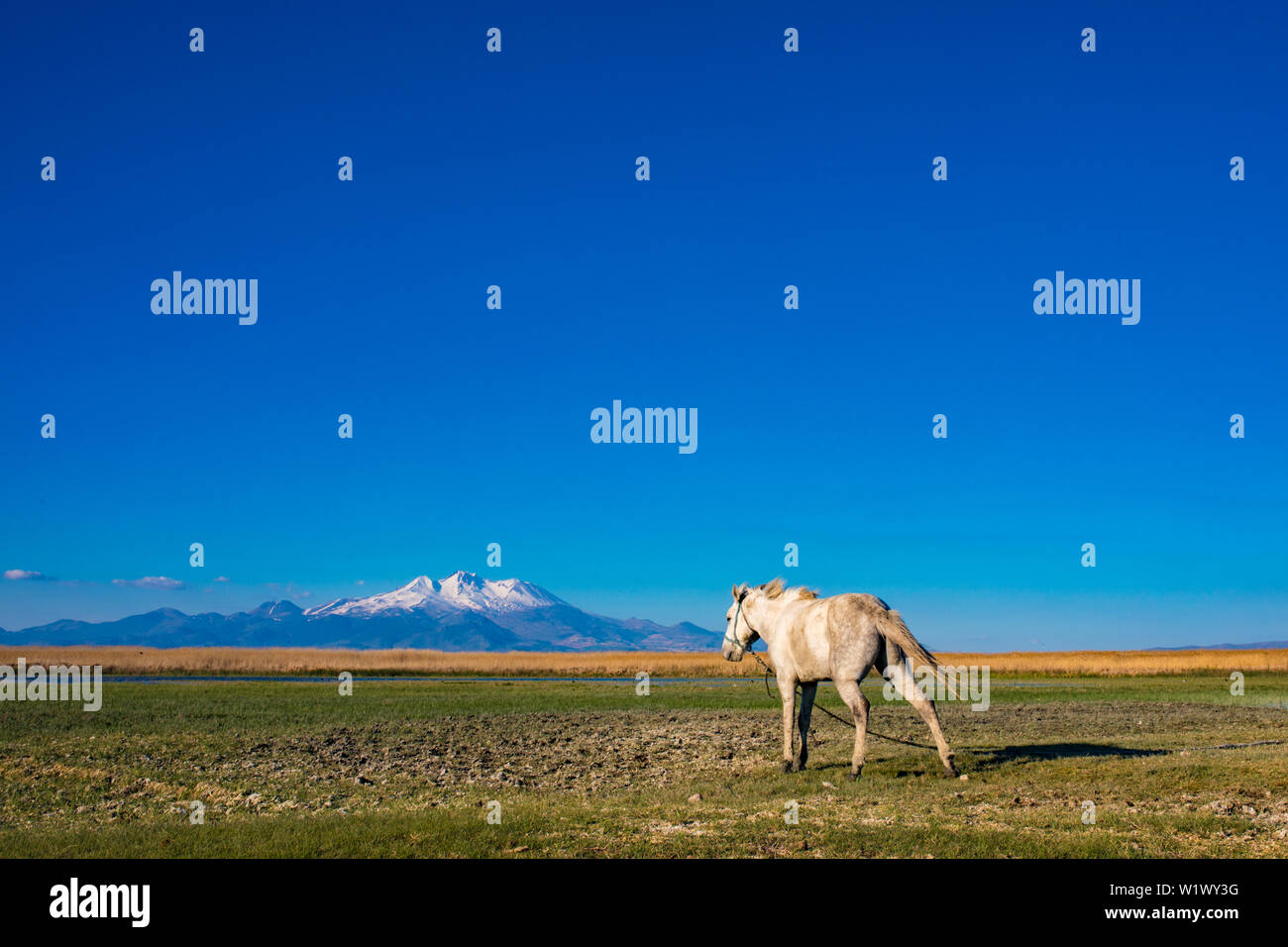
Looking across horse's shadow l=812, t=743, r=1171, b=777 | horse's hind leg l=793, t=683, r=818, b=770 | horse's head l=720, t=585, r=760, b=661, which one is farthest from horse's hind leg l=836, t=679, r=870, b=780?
horse's head l=720, t=585, r=760, b=661

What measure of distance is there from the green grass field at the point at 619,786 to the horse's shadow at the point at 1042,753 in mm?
103

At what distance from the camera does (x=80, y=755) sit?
62.3ft

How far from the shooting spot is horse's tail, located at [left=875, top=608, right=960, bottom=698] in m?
13.9

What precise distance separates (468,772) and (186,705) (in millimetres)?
19897

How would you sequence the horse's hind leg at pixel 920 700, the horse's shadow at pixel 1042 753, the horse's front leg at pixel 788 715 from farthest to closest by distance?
the horse's shadow at pixel 1042 753, the horse's front leg at pixel 788 715, the horse's hind leg at pixel 920 700

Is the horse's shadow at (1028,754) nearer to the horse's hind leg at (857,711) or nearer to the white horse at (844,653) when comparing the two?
the white horse at (844,653)

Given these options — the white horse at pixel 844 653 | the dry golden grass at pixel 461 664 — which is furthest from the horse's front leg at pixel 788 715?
the dry golden grass at pixel 461 664

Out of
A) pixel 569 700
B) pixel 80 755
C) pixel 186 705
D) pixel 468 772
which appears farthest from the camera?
pixel 569 700

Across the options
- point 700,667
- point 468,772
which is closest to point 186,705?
point 468,772

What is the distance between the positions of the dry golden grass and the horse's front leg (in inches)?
2274

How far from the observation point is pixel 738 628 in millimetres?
17953

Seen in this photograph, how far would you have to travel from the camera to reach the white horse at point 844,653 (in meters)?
14.0
